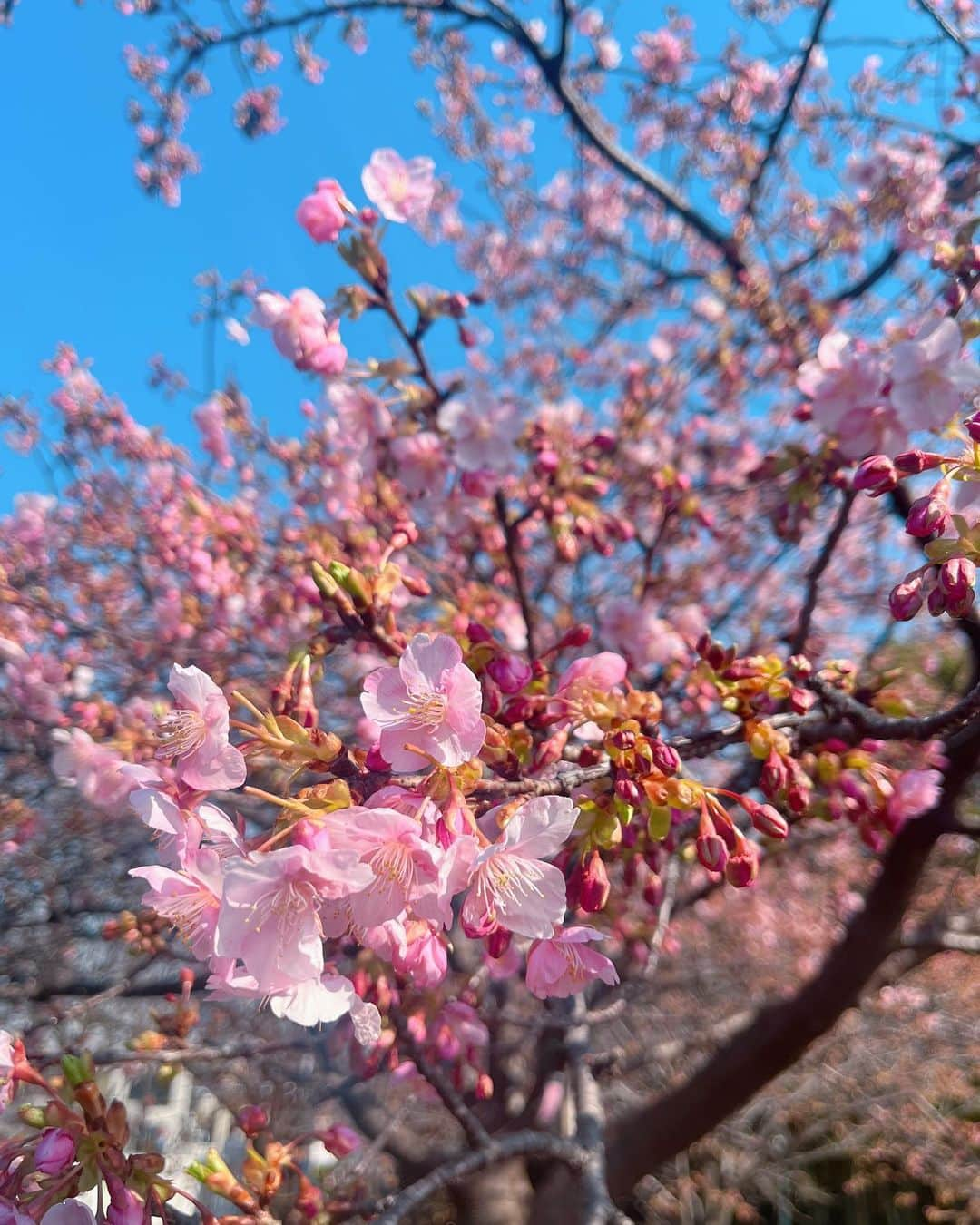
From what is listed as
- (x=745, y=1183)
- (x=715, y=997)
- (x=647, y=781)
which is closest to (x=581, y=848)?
(x=647, y=781)

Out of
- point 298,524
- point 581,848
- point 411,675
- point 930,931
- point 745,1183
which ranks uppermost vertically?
point 298,524

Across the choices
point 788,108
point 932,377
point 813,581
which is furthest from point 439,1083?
point 788,108

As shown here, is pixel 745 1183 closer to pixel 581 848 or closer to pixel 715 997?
pixel 715 997

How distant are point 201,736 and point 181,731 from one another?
0.09 metres

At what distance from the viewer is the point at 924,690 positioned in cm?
448

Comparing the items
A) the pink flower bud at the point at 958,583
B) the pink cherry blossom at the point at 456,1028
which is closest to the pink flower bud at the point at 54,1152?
the pink cherry blossom at the point at 456,1028

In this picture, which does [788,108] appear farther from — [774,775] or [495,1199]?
[495,1199]

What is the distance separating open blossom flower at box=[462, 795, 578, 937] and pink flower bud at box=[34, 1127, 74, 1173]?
0.64 m

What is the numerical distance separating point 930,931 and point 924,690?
5.74 ft

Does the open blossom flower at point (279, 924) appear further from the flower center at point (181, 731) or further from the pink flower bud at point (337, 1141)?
the pink flower bud at point (337, 1141)

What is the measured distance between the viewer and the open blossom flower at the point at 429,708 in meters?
0.94

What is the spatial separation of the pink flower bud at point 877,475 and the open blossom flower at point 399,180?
1.83 m

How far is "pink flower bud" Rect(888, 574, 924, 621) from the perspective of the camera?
1.00 m

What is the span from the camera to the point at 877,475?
3.55 feet
